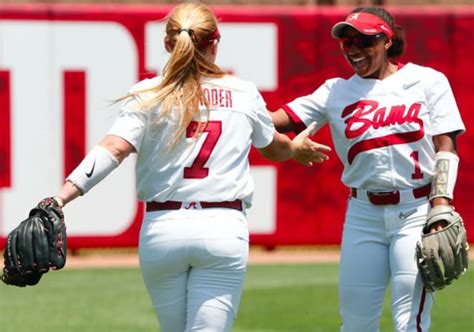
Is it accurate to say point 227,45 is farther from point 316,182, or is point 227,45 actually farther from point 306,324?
point 306,324

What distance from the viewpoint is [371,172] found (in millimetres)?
5820

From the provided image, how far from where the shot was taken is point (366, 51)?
19.1ft

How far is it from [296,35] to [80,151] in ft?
7.89

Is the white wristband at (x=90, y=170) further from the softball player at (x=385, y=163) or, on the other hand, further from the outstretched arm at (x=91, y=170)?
the softball player at (x=385, y=163)

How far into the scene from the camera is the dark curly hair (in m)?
5.92

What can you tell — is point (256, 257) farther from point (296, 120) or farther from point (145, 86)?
point (145, 86)

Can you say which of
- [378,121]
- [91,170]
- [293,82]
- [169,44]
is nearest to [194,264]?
[91,170]

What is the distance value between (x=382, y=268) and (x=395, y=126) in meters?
0.69

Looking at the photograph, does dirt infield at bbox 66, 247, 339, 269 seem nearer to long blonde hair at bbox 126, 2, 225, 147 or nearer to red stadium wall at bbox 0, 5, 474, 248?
red stadium wall at bbox 0, 5, 474, 248

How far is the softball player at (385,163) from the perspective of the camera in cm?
571

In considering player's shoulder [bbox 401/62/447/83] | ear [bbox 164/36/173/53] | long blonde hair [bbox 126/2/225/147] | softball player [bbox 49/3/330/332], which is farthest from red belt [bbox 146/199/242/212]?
player's shoulder [bbox 401/62/447/83]

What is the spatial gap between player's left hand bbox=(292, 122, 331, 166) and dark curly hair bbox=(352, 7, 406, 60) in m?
0.68

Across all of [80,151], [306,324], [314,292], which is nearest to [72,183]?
[306,324]

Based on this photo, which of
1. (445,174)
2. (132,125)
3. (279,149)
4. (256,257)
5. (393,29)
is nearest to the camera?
(132,125)
